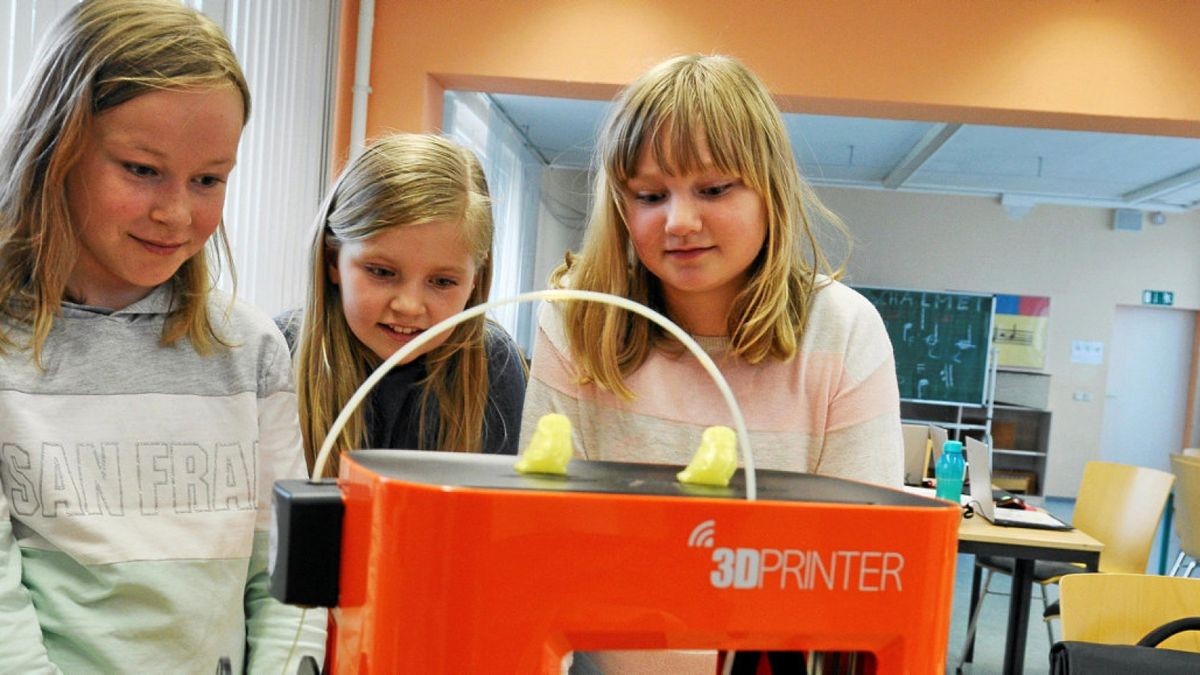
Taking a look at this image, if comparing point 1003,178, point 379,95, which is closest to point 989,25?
point 379,95

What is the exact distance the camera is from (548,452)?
68 cm

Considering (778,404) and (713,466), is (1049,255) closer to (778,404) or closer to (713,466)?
(778,404)

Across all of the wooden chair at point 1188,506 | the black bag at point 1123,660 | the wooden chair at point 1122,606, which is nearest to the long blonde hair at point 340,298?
the black bag at point 1123,660

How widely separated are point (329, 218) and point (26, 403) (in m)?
0.58

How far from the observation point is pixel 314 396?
140 centimetres

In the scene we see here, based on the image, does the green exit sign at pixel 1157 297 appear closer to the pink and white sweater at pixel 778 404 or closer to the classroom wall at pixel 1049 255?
the classroom wall at pixel 1049 255

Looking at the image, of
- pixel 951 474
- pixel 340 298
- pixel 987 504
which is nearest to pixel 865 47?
pixel 951 474

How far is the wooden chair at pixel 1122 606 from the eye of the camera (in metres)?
2.26

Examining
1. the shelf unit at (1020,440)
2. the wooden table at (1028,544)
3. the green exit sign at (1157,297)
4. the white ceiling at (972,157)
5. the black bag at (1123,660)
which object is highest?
the white ceiling at (972,157)

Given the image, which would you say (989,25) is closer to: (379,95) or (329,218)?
(379,95)

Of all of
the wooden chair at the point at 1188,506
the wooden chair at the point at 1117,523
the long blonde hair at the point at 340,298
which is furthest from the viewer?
the wooden chair at the point at 1188,506

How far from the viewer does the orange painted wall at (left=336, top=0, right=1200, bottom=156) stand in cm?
476

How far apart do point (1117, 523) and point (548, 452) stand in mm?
4633

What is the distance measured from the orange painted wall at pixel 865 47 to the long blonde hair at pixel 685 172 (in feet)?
12.4
